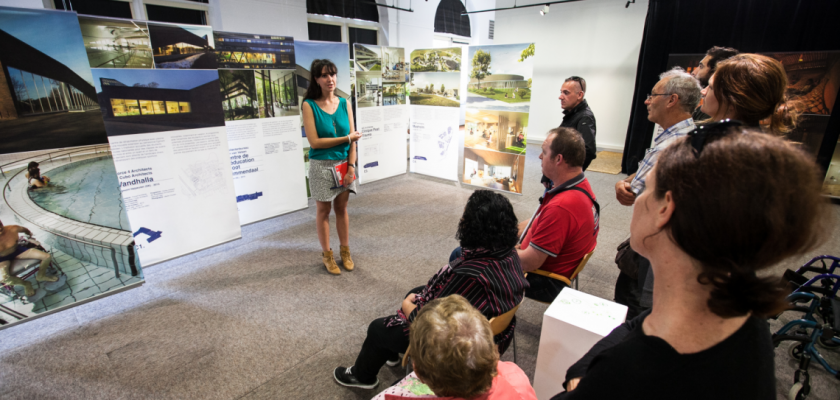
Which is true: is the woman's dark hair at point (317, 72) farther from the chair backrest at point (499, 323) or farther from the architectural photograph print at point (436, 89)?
the architectural photograph print at point (436, 89)

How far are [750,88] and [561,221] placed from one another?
889mm

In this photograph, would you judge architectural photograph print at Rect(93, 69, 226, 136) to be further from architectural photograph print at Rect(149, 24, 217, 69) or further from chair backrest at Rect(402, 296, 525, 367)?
chair backrest at Rect(402, 296, 525, 367)

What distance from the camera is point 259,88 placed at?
368cm

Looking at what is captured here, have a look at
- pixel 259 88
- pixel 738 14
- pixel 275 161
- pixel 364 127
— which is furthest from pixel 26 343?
pixel 738 14

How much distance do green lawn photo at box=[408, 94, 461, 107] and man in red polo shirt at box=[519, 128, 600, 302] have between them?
324 cm

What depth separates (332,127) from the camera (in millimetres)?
2895

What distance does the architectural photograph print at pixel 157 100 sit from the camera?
8.59 ft

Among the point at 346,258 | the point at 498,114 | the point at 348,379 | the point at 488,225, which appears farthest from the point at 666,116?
the point at 498,114

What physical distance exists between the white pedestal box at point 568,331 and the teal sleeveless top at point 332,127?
6.62ft

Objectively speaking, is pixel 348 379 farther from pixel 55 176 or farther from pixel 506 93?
pixel 506 93

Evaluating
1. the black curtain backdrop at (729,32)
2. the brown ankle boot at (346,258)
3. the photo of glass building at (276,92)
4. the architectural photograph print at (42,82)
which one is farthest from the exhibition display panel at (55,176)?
the black curtain backdrop at (729,32)

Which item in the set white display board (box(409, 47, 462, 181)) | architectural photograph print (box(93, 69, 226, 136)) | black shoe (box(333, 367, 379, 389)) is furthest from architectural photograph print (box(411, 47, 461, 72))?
black shoe (box(333, 367, 379, 389))

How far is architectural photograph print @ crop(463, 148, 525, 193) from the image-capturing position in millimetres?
4895

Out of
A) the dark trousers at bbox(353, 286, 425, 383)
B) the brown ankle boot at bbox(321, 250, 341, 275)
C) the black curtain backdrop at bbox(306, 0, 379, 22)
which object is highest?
the black curtain backdrop at bbox(306, 0, 379, 22)
